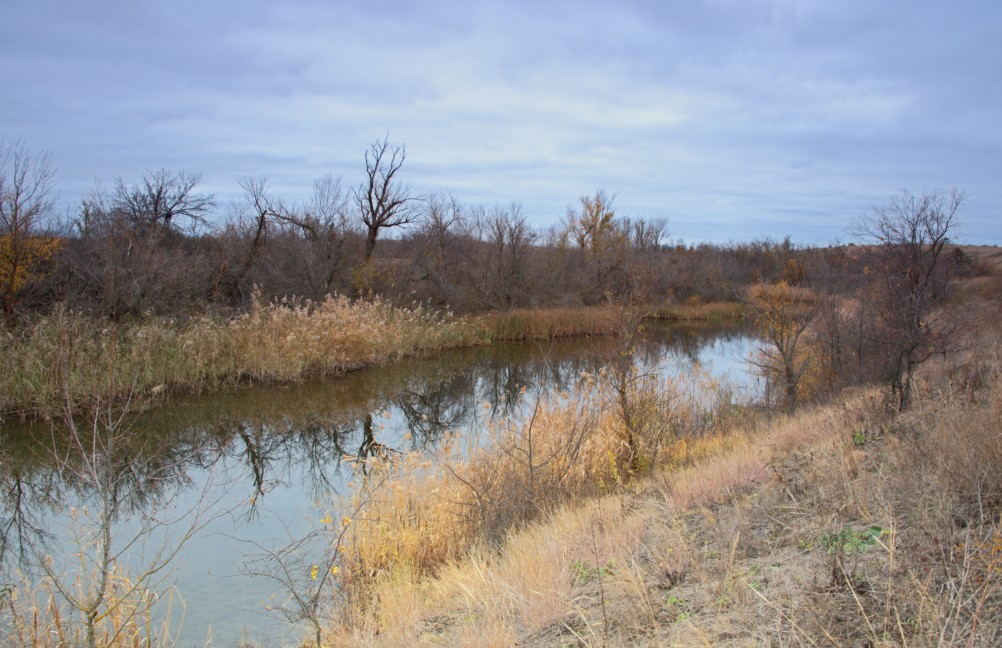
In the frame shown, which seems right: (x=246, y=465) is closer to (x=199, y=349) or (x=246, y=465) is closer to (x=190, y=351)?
(x=190, y=351)

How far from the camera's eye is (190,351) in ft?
45.3

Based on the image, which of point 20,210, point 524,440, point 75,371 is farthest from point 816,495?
point 20,210

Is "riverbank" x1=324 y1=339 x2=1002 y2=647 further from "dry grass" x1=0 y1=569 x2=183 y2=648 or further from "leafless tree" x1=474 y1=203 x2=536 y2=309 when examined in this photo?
"leafless tree" x1=474 y1=203 x2=536 y2=309

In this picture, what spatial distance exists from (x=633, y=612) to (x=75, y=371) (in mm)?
11761

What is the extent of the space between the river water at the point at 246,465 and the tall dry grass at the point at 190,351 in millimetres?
641

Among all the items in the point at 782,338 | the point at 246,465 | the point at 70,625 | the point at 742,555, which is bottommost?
the point at 246,465

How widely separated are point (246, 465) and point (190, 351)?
5.27m

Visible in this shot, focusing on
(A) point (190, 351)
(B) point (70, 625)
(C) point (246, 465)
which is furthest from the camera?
(A) point (190, 351)

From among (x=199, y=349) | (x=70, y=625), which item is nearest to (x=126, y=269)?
(x=199, y=349)

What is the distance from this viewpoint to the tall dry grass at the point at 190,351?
11.0 m

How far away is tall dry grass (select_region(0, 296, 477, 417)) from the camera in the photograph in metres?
11.0

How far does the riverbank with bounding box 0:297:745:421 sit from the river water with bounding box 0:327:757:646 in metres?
0.61

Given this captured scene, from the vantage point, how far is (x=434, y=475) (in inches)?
265

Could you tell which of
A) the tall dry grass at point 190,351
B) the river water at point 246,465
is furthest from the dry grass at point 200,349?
the river water at point 246,465
